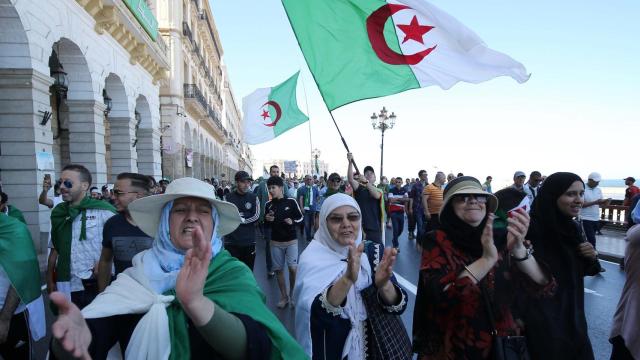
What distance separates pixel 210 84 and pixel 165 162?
732 inches

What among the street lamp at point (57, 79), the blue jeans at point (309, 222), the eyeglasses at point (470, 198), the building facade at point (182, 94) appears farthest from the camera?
the building facade at point (182, 94)

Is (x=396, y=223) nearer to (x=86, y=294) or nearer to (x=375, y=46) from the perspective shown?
(x=375, y=46)

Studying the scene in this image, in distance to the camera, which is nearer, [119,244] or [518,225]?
[518,225]

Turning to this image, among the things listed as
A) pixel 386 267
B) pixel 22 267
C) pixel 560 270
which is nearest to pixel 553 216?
pixel 560 270

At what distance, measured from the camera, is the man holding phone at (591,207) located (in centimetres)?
772

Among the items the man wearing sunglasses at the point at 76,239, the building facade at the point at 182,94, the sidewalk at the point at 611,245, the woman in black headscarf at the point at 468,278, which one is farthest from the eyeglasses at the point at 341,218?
the building facade at the point at 182,94

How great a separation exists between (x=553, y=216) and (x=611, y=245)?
9.74m

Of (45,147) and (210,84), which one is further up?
(210,84)

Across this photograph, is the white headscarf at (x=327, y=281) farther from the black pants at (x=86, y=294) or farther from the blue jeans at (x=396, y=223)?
the blue jeans at (x=396, y=223)

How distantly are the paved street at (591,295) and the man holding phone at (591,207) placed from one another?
0.80m

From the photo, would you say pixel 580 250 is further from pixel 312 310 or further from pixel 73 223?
pixel 73 223

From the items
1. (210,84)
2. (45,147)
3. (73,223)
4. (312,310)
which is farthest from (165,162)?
(312,310)

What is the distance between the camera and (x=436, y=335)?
2244mm

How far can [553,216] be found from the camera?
2.41 meters
